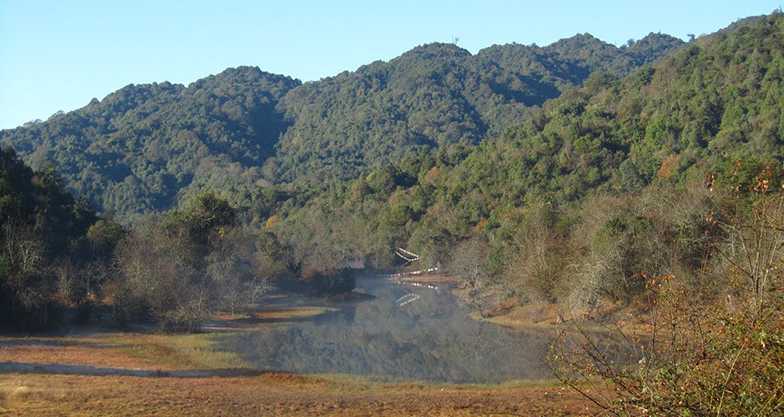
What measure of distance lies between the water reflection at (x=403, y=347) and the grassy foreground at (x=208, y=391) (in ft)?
7.31

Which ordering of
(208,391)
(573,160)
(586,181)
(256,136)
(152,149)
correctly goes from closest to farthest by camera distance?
(208,391), (586,181), (573,160), (152,149), (256,136)

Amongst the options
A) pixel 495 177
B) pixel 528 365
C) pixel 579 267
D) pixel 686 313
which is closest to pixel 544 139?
pixel 495 177

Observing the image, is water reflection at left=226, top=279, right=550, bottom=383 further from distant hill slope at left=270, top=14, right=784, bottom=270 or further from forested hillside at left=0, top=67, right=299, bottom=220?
forested hillside at left=0, top=67, right=299, bottom=220

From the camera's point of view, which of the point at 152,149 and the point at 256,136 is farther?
the point at 256,136

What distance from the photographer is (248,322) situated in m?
45.2

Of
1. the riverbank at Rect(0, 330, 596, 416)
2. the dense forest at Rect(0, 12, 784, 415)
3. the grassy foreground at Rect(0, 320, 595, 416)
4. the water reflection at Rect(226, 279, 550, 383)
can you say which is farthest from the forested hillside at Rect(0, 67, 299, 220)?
the riverbank at Rect(0, 330, 596, 416)

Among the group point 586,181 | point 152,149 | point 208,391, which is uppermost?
point 152,149

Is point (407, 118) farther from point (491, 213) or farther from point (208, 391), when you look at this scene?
point (208, 391)

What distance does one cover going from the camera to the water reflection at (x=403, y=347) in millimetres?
28625

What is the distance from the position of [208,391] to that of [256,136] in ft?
534

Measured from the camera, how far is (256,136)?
Answer: 595 ft

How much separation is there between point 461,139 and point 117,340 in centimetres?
12380

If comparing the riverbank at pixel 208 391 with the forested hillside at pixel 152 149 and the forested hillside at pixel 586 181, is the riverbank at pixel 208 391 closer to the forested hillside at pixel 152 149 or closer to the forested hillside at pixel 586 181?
the forested hillside at pixel 586 181

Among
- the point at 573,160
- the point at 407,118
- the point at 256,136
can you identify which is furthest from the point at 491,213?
the point at 256,136
